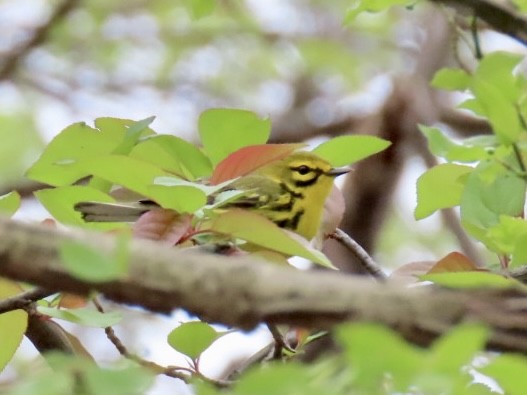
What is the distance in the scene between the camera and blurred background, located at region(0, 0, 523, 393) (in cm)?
383

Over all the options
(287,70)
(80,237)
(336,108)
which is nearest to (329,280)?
(80,237)

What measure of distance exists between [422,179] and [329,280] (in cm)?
60

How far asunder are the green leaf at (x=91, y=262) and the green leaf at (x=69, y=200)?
48 centimetres

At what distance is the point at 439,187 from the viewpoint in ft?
3.60

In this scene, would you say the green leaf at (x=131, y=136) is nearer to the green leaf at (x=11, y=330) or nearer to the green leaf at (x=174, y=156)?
the green leaf at (x=174, y=156)

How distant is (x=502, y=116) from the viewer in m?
0.91

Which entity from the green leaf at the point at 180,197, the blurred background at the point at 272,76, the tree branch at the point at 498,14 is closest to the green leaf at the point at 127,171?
the green leaf at the point at 180,197

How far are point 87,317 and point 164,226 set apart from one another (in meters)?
0.10

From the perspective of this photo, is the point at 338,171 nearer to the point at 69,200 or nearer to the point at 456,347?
the point at 69,200

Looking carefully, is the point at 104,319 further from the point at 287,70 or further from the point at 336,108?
the point at 287,70

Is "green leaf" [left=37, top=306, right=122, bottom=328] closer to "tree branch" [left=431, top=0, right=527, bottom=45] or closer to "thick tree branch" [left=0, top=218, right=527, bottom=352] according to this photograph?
"thick tree branch" [left=0, top=218, right=527, bottom=352]

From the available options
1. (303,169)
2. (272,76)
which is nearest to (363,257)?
(303,169)

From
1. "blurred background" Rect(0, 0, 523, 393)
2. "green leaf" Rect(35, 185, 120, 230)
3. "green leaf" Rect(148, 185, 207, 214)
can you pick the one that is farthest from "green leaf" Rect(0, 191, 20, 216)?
"blurred background" Rect(0, 0, 523, 393)

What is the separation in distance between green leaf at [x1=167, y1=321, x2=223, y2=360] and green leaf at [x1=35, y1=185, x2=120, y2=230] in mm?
120
